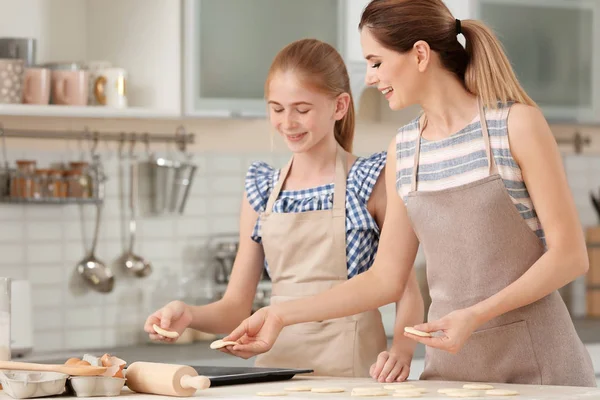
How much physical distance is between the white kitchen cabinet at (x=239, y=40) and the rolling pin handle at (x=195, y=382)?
167 centimetres

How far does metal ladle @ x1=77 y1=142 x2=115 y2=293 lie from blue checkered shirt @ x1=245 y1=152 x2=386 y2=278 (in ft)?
3.96

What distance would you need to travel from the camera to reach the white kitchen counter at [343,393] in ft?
4.75

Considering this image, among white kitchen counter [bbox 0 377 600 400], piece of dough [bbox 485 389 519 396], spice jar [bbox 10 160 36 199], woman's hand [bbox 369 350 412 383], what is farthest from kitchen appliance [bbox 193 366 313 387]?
spice jar [bbox 10 160 36 199]

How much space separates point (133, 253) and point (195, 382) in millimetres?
1857

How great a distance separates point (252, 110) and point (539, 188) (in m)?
1.63

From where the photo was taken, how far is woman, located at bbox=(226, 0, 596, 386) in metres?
1.66

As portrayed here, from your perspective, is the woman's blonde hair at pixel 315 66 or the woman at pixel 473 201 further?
the woman's blonde hair at pixel 315 66

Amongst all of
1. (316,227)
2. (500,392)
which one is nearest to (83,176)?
(316,227)

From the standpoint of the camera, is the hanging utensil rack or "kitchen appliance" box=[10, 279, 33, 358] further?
the hanging utensil rack

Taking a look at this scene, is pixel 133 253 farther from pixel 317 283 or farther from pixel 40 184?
pixel 317 283

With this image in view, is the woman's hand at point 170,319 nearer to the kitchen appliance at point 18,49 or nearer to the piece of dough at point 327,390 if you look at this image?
the piece of dough at point 327,390

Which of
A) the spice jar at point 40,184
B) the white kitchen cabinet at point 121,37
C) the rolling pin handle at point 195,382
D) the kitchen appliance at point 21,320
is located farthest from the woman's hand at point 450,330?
the spice jar at point 40,184

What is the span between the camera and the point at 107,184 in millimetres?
3250

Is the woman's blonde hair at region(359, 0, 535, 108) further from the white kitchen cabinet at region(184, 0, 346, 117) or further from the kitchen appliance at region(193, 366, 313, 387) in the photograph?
the white kitchen cabinet at region(184, 0, 346, 117)
